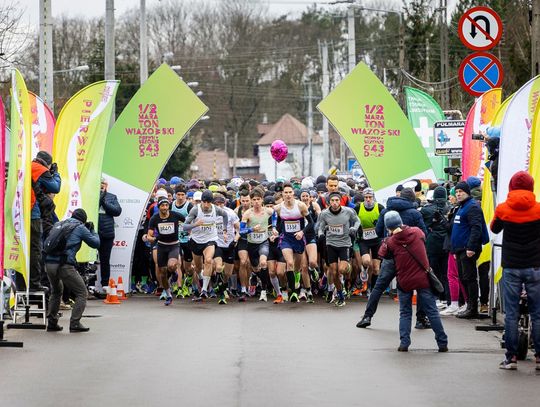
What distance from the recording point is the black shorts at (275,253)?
2161 centimetres

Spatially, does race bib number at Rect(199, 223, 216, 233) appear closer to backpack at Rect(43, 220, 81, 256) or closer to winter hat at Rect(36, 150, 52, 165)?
winter hat at Rect(36, 150, 52, 165)

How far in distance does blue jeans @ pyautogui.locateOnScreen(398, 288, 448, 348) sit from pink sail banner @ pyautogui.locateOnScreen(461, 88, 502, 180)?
548 cm

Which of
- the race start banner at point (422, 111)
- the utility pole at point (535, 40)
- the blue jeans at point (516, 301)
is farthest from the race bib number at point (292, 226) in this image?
the race start banner at point (422, 111)

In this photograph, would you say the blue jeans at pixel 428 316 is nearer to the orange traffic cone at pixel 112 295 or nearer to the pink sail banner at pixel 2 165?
the pink sail banner at pixel 2 165

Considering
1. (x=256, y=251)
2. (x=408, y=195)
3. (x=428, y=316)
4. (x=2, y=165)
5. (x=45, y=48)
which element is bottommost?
(x=428, y=316)

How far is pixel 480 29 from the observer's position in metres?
20.4

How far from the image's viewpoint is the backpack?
16.6m

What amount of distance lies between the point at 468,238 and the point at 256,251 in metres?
4.71

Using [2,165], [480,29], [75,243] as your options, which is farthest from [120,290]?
[2,165]

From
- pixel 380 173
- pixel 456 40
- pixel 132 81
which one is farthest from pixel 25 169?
pixel 456 40

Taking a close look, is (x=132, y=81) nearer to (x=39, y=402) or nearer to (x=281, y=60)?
(x=281, y=60)

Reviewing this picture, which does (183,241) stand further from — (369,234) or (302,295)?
(369,234)

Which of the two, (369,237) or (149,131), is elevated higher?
(149,131)

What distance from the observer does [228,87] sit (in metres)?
86.5
